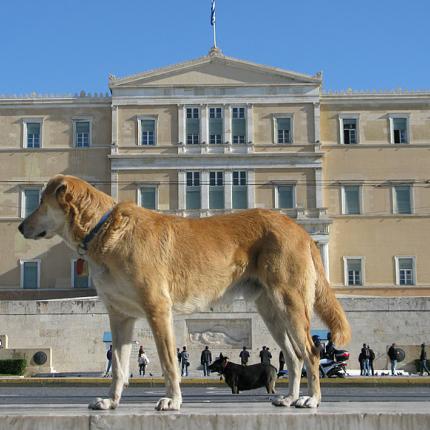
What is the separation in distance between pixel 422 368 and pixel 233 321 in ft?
26.6

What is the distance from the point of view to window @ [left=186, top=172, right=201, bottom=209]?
4669 centimetres

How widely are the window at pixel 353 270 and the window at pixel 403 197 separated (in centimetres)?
402

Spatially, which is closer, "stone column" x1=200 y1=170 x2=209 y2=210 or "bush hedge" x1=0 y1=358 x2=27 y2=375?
"bush hedge" x1=0 y1=358 x2=27 y2=375

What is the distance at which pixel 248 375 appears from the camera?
52.3ft

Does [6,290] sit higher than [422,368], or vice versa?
[6,290]

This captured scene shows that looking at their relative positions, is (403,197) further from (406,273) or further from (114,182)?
(114,182)

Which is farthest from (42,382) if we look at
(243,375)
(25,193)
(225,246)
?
(25,193)

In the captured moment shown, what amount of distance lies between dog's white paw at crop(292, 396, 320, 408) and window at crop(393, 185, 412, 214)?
41.6m

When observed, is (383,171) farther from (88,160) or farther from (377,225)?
(88,160)

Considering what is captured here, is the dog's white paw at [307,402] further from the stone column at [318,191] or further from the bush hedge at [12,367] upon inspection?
the stone column at [318,191]

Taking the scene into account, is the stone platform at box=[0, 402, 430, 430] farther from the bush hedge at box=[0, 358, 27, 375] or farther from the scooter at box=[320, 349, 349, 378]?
the bush hedge at box=[0, 358, 27, 375]

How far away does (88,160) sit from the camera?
157 feet

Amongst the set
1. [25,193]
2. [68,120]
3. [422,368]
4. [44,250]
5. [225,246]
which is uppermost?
[68,120]

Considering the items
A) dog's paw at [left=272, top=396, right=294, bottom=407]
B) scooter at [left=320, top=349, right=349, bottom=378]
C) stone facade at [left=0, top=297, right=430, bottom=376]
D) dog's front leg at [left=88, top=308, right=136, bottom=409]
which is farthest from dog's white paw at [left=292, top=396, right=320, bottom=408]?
stone facade at [left=0, top=297, right=430, bottom=376]
